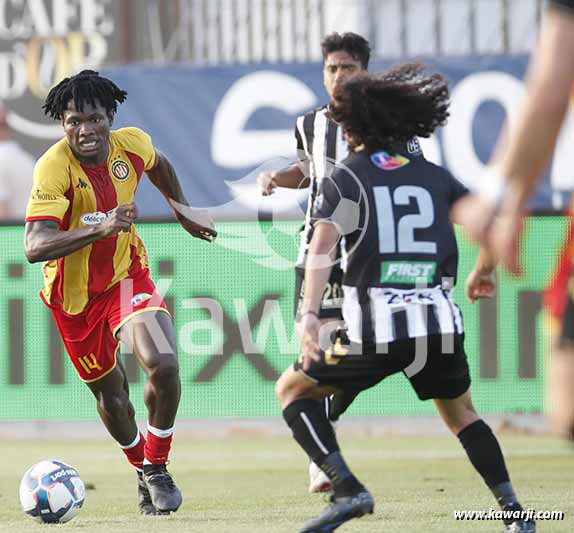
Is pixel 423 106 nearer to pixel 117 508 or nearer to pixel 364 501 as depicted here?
pixel 364 501

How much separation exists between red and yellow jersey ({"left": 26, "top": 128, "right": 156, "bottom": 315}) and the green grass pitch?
1.20 metres

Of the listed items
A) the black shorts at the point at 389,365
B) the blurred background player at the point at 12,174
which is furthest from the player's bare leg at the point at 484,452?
the blurred background player at the point at 12,174

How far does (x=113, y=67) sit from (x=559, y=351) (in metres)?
9.89

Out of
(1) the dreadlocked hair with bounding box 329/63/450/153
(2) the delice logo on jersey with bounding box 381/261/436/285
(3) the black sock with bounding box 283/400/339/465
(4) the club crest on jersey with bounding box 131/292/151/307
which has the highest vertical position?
(1) the dreadlocked hair with bounding box 329/63/450/153

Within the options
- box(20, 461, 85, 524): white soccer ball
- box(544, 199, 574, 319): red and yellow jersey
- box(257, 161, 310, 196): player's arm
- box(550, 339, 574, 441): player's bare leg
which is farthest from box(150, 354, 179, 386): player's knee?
box(550, 339, 574, 441): player's bare leg

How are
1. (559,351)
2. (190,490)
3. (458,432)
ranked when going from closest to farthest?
(559,351) < (458,432) < (190,490)

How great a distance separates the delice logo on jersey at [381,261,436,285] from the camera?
5516mm

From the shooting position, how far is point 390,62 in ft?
43.2

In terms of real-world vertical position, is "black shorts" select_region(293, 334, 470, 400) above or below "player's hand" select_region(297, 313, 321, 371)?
below

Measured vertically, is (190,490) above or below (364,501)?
below

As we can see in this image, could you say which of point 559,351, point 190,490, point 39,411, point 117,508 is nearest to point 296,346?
point 39,411

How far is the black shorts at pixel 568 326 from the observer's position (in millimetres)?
4293

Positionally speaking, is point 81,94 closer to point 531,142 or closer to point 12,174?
point 531,142

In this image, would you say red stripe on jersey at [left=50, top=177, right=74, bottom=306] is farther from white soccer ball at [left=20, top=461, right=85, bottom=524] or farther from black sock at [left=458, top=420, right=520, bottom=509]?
black sock at [left=458, top=420, right=520, bottom=509]
